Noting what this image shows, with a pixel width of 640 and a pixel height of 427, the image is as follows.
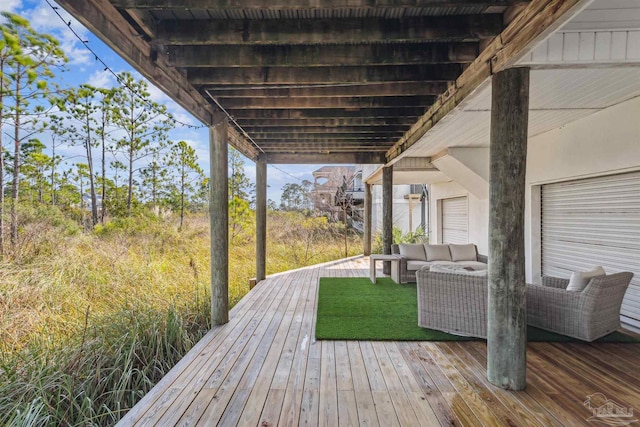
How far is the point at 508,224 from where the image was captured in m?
2.29

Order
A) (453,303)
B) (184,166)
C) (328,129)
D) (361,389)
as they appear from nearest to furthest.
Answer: (361,389)
(453,303)
(328,129)
(184,166)

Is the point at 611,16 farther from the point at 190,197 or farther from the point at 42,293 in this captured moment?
the point at 190,197

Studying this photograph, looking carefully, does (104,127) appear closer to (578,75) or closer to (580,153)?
(578,75)

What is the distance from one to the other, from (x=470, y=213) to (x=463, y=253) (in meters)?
1.71

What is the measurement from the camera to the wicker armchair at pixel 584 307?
3160 millimetres

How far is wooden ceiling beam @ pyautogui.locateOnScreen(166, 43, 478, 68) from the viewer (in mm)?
2627

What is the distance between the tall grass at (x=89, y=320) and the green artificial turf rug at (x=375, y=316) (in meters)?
1.62

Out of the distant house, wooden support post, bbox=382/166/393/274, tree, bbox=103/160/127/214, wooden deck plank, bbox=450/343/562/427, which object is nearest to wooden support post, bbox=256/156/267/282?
wooden support post, bbox=382/166/393/274

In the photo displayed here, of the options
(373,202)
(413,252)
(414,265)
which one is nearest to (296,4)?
(414,265)

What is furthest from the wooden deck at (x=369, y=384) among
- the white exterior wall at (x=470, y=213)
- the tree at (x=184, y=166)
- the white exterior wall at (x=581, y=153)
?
the tree at (x=184, y=166)

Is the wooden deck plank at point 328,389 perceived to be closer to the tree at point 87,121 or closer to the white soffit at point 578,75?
the white soffit at point 578,75

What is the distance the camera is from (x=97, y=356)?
103 inches

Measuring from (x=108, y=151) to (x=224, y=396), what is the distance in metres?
11.1

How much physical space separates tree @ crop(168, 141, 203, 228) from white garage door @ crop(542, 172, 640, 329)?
36.9 ft
